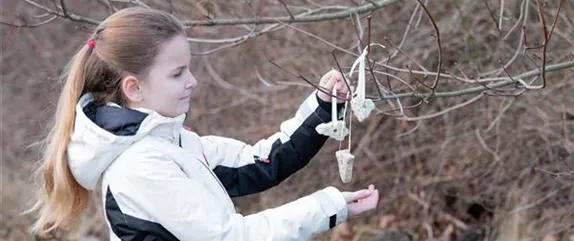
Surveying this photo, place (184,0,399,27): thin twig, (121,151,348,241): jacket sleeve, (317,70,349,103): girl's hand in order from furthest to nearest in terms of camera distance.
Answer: (184,0,399,27): thin twig
(317,70,349,103): girl's hand
(121,151,348,241): jacket sleeve

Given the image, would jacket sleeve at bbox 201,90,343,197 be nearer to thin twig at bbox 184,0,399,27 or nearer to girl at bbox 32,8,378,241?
→ girl at bbox 32,8,378,241

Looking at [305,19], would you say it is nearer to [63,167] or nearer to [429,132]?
[63,167]

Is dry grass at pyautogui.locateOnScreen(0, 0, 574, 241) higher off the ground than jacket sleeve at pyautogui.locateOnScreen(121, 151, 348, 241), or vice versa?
jacket sleeve at pyautogui.locateOnScreen(121, 151, 348, 241)

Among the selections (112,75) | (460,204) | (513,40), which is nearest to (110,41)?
(112,75)

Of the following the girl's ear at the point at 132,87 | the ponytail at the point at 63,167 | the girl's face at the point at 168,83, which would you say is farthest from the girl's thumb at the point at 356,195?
the ponytail at the point at 63,167

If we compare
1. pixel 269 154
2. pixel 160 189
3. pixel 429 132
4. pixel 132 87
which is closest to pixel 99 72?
pixel 132 87

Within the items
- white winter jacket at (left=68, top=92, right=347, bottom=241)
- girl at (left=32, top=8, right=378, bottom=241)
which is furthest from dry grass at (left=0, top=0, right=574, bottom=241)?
white winter jacket at (left=68, top=92, right=347, bottom=241)

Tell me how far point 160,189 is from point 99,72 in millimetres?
438

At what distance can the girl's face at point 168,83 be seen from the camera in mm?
2689

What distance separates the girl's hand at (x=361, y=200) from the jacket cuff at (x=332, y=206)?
3cm

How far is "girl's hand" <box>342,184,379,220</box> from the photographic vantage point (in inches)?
109

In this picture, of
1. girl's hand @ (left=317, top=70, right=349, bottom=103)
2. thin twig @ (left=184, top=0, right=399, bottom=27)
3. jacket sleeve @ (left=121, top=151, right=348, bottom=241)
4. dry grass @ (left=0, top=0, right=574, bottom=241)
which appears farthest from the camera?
dry grass @ (left=0, top=0, right=574, bottom=241)

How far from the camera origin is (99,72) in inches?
110

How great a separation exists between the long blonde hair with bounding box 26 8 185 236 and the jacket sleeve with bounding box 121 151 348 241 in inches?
10.5
